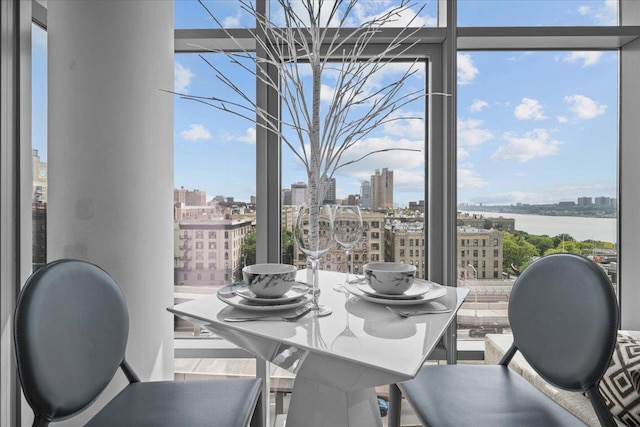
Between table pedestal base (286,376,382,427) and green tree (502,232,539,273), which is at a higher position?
green tree (502,232,539,273)

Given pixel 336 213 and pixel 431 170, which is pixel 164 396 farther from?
pixel 431 170

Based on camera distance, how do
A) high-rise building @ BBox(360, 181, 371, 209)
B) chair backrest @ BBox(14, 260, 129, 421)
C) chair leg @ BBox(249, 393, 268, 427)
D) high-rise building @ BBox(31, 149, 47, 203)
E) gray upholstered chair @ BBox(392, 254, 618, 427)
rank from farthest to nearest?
high-rise building @ BBox(360, 181, 371, 209) < high-rise building @ BBox(31, 149, 47, 203) < chair leg @ BBox(249, 393, 268, 427) < gray upholstered chair @ BBox(392, 254, 618, 427) < chair backrest @ BBox(14, 260, 129, 421)

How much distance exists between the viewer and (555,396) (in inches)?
52.7

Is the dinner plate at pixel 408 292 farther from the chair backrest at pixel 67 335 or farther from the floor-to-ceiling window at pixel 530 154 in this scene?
the floor-to-ceiling window at pixel 530 154

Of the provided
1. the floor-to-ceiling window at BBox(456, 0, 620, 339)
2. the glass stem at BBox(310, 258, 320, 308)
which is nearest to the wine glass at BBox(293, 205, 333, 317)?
the glass stem at BBox(310, 258, 320, 308)

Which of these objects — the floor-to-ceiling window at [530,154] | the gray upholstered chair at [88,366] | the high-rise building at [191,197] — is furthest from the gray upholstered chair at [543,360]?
the high-rise building at [191,197]

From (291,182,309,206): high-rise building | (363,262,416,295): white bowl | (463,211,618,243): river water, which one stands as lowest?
(363,262,416,295): white bowl

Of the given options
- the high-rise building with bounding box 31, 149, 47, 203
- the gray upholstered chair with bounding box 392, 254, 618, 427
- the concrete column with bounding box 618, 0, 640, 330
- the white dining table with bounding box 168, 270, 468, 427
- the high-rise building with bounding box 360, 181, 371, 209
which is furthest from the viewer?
the high-rise building with bounding box 360, 181, 371, 209

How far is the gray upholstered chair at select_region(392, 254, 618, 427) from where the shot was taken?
892 mm

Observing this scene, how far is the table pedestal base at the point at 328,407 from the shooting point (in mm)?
976

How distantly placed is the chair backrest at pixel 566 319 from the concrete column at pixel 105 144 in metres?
1.33

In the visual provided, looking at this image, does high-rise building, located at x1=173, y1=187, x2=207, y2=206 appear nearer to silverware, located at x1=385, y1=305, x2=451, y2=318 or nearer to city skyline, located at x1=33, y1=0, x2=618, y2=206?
city skyline, located at x1=33, y1=0, x2=618, y2=206

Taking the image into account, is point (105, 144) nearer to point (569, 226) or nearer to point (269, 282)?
point (269, 282)

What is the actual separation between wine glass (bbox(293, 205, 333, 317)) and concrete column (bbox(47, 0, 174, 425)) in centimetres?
75
